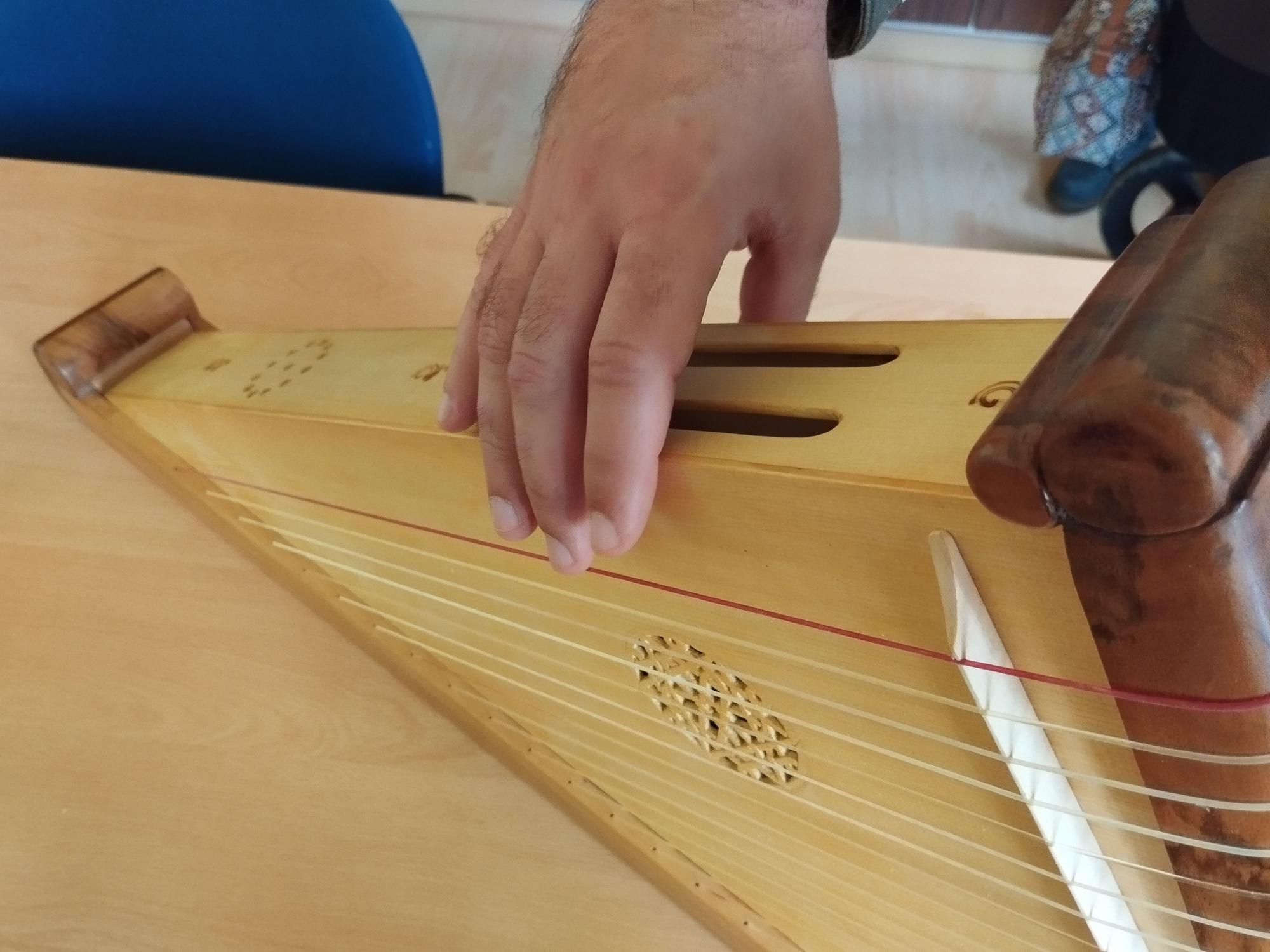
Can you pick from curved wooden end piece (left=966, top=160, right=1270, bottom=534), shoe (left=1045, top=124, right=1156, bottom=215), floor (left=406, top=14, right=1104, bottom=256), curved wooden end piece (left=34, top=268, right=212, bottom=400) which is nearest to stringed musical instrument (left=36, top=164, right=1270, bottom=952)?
curved wooden end piece (left=966, top=160, right=1270, bottom=534)

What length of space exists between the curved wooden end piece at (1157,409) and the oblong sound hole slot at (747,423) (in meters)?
0.11

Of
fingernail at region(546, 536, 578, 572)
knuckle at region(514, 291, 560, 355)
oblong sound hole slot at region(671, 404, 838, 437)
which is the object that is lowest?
fingernail at region(546, 536, 578, 572)

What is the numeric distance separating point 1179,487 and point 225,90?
0.96 metres

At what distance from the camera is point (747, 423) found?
379mm

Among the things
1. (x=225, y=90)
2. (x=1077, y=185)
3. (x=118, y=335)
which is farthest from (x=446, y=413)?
(x=1077, y=185)

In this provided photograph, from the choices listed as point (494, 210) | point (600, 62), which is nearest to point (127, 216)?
point (494, 210)

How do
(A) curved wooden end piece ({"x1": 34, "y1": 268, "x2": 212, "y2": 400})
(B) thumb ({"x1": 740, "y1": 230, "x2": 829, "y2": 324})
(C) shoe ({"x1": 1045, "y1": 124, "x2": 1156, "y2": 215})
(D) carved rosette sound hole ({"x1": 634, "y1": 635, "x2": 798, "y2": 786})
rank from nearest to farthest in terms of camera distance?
(D) carved rosette sound hole ({"x1": 634, "y1": 635, "x2": 798, "y2": 786}), (B) thumb ({"x1": 740, "y1": 230, "x2": 829, "y2": 324}), (A) curved wooden end piece ({"x1": 34, "y1": 268, "x2": 212, "y2": 400}), (C) shoe ({"x1": 1045, "y1": 124, "x2": 1156, "y2": 215})

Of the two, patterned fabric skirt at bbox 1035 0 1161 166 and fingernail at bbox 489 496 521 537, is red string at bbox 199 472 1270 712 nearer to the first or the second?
fingernail at bbox 489 496 521 537

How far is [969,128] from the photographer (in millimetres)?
1970

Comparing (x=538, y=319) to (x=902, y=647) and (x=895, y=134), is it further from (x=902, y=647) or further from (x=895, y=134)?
(x=895, y=134)

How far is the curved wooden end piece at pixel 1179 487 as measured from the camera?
199mm

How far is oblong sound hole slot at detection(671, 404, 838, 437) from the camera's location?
1.14ft

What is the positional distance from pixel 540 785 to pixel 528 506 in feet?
0.69

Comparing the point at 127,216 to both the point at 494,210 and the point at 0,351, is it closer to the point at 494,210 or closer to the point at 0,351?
the point at 0,351
